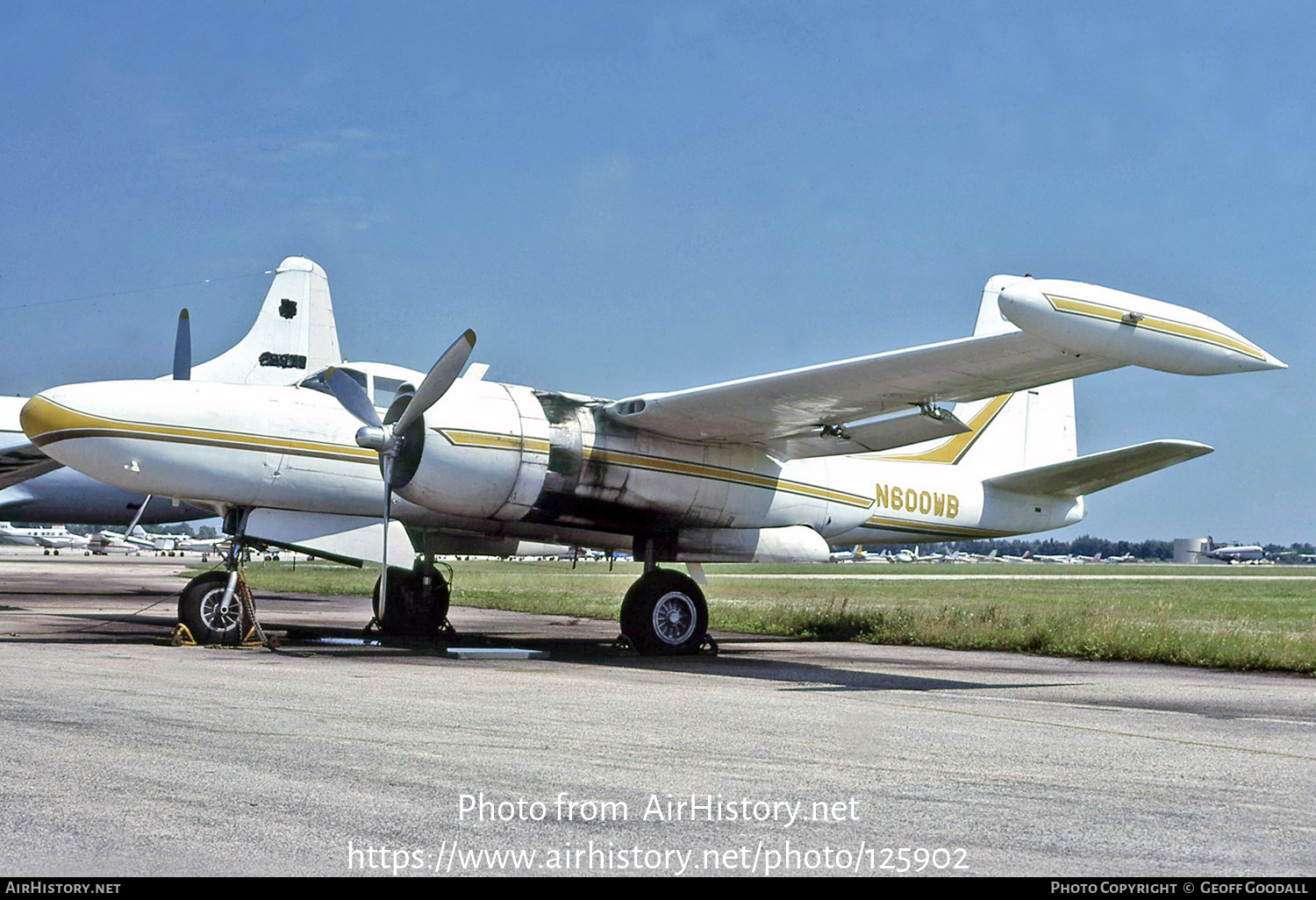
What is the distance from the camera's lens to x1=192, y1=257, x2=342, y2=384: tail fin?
28766mm

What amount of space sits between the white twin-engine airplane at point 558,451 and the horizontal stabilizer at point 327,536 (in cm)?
5

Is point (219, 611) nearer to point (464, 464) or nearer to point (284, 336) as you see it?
point (464, 464)

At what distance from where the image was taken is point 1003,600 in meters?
33.8

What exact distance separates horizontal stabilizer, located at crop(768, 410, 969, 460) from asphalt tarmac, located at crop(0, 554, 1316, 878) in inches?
142

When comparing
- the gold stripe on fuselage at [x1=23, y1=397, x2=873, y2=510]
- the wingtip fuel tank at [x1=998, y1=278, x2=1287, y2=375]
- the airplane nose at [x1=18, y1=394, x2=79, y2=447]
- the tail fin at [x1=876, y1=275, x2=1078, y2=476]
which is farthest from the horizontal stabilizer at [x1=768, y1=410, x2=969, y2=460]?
the airplane nose at [x1=18, y1=394, x2=79, y2=447]

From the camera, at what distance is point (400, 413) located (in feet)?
48.7

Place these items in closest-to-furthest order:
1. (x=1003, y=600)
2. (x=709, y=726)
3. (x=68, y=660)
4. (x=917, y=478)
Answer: (x=709, y=726), (x=68, y=660), (x=917, y=478), (x=1003, y=600)

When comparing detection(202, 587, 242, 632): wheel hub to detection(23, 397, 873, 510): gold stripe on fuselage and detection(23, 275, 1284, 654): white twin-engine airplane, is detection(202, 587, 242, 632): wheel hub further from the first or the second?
detection(23, 397, 873, 510): gold stripe on fuselage

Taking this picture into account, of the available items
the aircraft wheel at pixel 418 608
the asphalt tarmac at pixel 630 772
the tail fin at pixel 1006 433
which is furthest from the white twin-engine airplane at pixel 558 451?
the tail fin at pixel 1006 433

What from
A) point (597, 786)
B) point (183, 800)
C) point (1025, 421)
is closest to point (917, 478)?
point (1025, 421)

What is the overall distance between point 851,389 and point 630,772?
7.96 metres

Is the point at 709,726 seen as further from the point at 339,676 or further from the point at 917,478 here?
the point at 917,478

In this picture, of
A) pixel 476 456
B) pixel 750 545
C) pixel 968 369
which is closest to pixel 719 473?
pixel 750 545

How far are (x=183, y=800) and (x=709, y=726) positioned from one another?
155 inches
